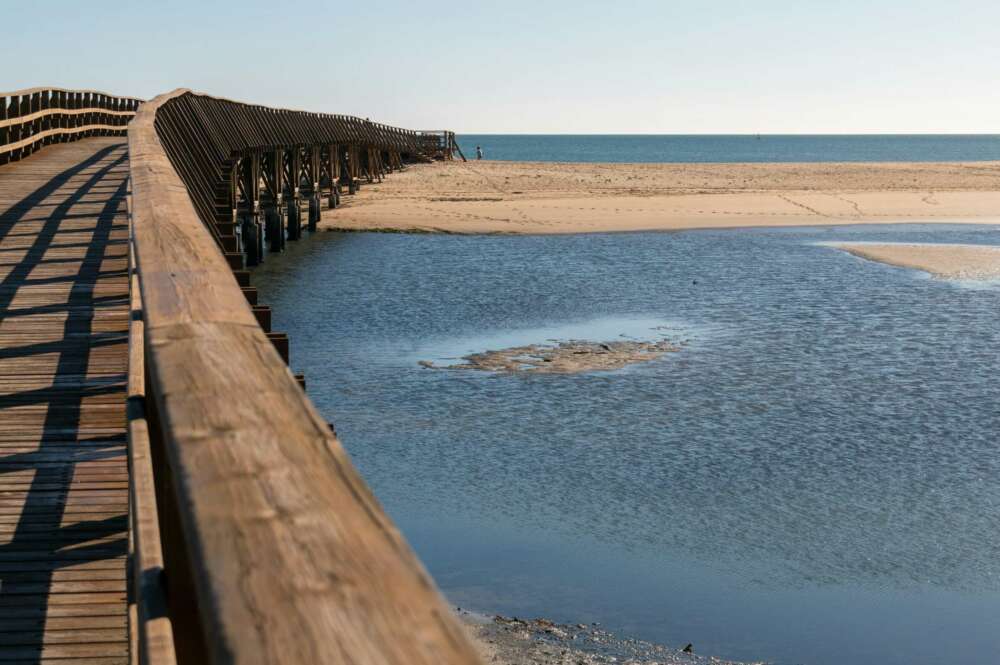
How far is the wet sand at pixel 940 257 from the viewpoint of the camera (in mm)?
28516

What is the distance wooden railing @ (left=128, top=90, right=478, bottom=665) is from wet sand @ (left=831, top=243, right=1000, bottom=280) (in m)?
27.4

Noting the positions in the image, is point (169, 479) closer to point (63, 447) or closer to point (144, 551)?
point (144, 551)

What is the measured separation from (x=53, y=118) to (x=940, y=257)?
21.6 meters

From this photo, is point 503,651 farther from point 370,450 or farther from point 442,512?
point 370,450

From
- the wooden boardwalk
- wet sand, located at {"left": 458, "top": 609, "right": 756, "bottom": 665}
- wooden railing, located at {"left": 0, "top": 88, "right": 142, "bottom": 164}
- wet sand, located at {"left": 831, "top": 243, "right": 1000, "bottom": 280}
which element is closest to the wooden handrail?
the wooden boardwalk

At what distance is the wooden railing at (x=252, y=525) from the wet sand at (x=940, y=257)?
27379 mm

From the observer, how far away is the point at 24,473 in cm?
556

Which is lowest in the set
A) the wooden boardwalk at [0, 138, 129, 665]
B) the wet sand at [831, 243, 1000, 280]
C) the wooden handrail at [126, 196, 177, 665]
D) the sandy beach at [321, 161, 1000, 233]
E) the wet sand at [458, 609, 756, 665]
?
the wet sand at [458, 609, 756, 665]

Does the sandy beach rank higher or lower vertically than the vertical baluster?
lower

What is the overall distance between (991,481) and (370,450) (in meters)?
6.05

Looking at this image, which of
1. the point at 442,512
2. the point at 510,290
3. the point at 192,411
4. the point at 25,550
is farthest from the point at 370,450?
the point at 510,290

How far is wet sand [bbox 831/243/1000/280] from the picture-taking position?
28.5 meters

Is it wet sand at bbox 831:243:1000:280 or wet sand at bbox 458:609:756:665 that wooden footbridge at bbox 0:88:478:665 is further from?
wet sand at bbox 831:243:1000:280

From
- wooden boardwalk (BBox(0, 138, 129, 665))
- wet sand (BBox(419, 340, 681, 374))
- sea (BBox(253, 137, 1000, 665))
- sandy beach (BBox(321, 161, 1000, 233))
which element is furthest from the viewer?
sandy beach (BBox(321, 161, 1000, 233))
